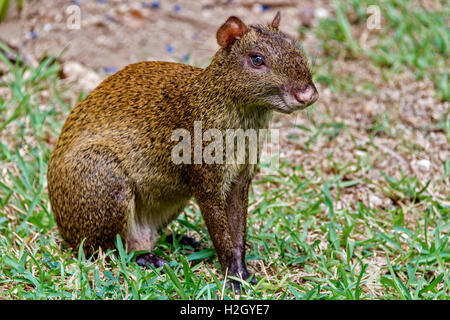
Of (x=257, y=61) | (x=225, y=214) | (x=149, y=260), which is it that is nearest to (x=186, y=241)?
(x=149, y=260)

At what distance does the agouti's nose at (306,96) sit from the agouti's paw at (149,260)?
165 cm

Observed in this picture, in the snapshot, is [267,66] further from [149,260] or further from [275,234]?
[149,260]

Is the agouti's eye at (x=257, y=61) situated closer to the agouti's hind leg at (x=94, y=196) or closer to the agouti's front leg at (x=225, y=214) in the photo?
the agouti's front leg at (x=225, y=214)

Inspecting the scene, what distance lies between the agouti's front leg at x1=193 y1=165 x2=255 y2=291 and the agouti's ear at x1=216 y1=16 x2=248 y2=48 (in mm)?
825

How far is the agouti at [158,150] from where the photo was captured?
13.7ft

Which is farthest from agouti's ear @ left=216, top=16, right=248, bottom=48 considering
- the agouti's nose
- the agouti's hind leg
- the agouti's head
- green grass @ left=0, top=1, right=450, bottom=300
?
green grass @ left=0, top=1, right=450, bottom=300

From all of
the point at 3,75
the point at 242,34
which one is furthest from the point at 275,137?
the point at 3,75

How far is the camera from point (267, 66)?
4.02m

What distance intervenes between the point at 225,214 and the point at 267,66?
107cm

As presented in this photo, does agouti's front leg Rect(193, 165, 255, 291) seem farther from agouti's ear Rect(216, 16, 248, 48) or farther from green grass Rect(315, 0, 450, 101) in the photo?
green grass Rect(315, 0, 450, 101)

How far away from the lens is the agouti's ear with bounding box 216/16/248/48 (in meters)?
4.15

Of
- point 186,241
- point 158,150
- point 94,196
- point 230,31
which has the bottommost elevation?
point 186,241

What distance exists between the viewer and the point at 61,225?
4.76 metres

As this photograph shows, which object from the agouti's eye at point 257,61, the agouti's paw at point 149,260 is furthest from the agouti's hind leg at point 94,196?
the agouti's eye at point 257,61
